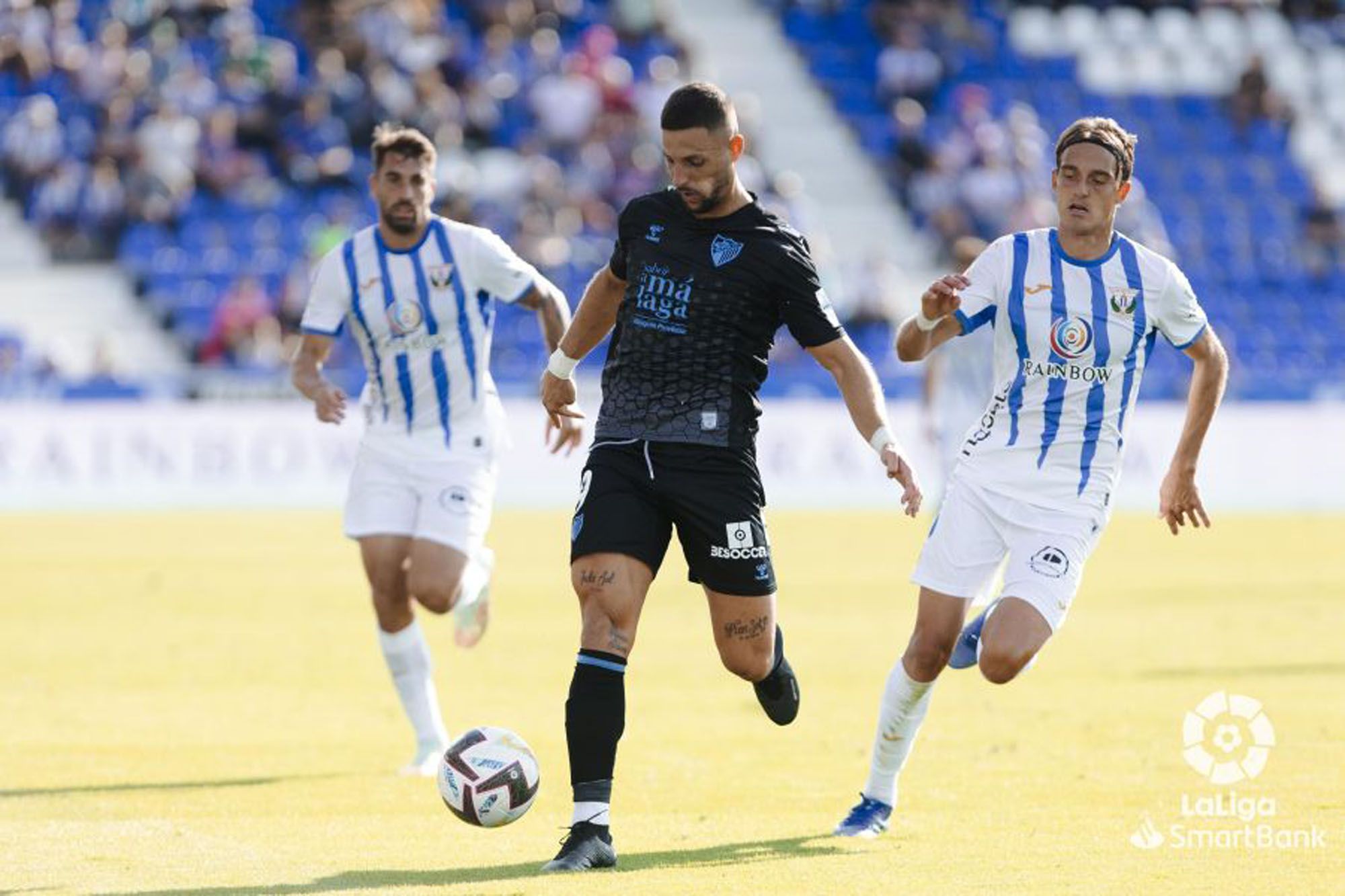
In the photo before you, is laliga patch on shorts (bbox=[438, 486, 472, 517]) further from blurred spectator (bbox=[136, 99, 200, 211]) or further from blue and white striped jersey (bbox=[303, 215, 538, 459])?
blurred spectator (bbox=[136, 99, 200, 211])

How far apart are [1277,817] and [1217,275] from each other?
24.5 m

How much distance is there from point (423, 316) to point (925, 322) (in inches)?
121

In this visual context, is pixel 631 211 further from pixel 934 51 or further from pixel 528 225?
pixel 934 51

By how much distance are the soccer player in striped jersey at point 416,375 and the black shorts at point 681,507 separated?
225 centimetres

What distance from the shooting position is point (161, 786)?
9.24 m

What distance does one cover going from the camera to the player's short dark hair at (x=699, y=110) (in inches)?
286

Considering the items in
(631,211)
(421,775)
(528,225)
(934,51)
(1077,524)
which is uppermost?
(934,51)

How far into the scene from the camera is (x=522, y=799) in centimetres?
757

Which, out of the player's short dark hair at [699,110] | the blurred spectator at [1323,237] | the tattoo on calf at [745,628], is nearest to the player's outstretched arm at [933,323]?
the player's short dark hair at [699,110]

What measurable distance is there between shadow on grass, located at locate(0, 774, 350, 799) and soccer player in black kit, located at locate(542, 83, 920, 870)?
249 cm

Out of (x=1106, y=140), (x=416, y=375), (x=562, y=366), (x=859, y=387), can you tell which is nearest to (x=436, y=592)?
(x=416, y=375)

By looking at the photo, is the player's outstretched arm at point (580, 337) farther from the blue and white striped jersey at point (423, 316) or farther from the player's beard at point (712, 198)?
the blue and white striped jersey at point (423, 316)

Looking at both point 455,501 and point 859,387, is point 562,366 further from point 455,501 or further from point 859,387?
point 455,501

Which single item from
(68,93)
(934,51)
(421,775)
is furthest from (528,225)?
(421,775)
